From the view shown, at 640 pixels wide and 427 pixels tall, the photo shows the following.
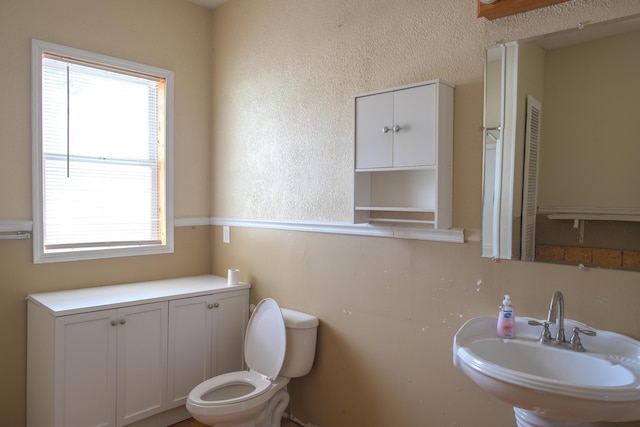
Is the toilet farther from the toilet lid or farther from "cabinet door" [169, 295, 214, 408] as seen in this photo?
"cabinet door" [169, 295, 214, 408]

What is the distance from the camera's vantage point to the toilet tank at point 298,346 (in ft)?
8.13

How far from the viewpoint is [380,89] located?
86.3 inches

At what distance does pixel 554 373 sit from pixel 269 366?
4.82 feet

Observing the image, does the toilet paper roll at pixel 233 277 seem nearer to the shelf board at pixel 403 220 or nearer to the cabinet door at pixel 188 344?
the cabinet door at pixel 188 344

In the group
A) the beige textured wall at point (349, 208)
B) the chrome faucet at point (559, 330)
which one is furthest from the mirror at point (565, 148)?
the chrome faucet at point (559, 330)

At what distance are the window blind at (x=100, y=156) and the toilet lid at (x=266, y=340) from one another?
104 cm

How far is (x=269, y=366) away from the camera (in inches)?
98.4

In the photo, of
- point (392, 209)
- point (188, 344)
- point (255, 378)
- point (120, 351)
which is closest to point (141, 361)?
point (120, 351)

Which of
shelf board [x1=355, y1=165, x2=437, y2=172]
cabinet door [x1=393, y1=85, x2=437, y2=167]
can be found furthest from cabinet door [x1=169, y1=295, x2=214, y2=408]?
cabinet door [x1=393, y1=85, x2=437, y2=167]

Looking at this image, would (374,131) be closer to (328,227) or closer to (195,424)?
(328,227)

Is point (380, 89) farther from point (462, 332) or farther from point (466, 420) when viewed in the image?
point (466, 420)

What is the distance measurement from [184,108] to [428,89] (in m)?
1.97

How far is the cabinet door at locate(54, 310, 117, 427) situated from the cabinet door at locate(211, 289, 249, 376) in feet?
2.02

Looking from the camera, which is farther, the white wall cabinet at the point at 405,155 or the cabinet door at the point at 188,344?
the cabinet door at the point at 188,344
